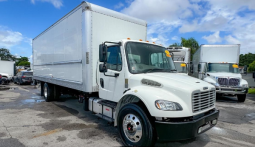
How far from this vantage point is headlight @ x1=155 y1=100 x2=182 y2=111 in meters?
3.12

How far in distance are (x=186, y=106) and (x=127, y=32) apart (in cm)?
351

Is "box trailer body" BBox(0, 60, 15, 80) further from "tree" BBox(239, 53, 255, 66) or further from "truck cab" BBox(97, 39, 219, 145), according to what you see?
"tree" BBox(239, 53, 255, 66)

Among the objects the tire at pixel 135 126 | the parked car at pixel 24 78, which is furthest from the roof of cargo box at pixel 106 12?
the parked car at pixel 24 78

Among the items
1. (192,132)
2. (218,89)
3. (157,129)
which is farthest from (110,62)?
(218,89)

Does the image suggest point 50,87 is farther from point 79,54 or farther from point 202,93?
point 202,93

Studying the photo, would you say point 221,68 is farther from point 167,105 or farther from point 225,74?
point 167,105

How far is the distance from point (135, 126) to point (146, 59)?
5.49 ft

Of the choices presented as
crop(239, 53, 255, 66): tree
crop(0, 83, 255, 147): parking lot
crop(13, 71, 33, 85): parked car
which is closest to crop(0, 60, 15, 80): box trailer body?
crop(13, 71, 33, 85): parked car

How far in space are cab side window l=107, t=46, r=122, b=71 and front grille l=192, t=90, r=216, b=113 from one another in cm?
183

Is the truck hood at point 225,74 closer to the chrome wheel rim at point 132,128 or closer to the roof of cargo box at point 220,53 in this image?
the roof of cargo box at point 220,53

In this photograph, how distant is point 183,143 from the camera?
408 cm

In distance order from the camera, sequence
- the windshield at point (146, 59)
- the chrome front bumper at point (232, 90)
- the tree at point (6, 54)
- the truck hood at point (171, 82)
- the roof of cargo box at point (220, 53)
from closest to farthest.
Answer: the truck hood at point (171, 82), the windshield at point (146, 59), the chrome front bumper at point (232, 90), the roof of cargo box at point (220, 53), the tree at point (6, 54)

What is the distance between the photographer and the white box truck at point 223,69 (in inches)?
377

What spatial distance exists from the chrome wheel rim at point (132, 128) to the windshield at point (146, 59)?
1065 millimetres
